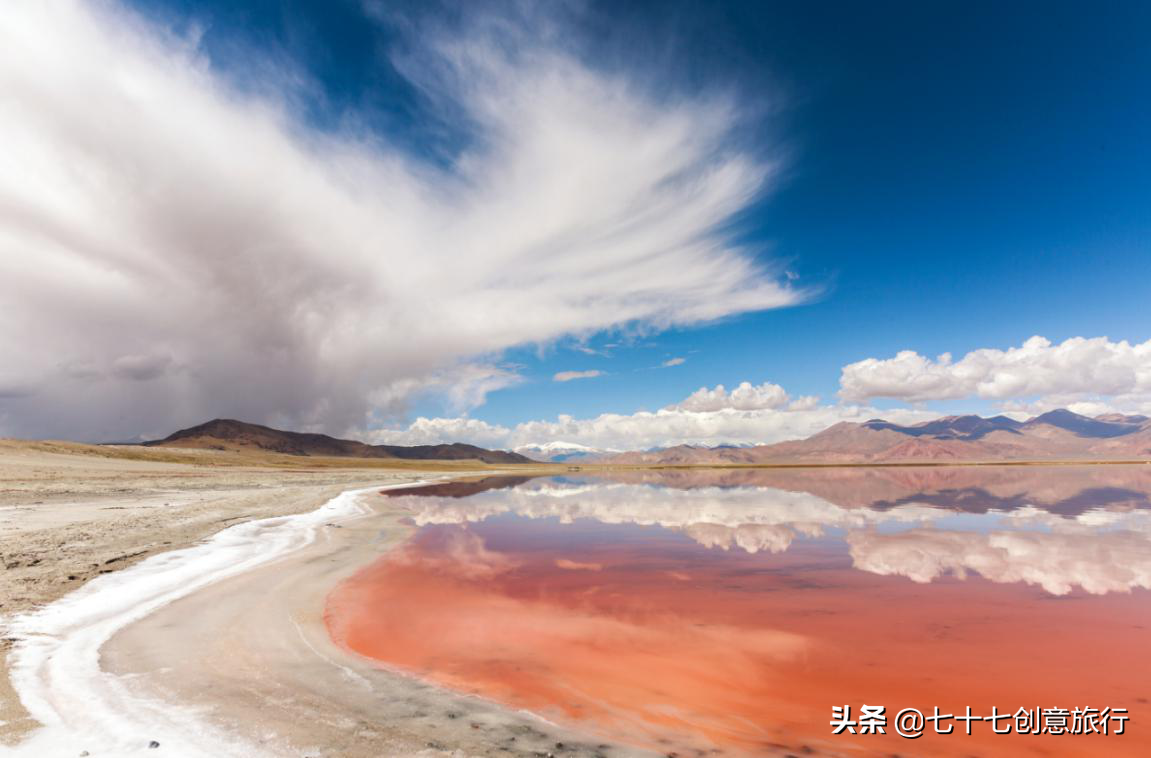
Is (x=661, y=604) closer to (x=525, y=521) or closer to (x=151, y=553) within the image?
(x=151, y=553)

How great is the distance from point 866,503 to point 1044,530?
16294 mm

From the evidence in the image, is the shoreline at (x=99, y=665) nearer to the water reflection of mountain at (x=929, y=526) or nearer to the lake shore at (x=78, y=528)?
the lake shore at (x=78, y=528)

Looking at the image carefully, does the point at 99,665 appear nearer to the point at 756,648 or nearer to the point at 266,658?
the point at 266,658

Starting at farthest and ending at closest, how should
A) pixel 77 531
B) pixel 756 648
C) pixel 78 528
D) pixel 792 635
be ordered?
pixel 78 528
pixel 77 531
pixel 792 635
pixel 756 648

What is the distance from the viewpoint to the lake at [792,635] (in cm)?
767

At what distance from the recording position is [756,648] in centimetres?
1085

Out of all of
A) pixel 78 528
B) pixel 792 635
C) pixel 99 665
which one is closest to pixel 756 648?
pixel 792 635

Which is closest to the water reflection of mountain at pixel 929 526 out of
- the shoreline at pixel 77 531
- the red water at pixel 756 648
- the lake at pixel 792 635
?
the lake at pixel 792 635

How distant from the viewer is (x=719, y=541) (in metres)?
23.8

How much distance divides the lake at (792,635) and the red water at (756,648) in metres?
0.05

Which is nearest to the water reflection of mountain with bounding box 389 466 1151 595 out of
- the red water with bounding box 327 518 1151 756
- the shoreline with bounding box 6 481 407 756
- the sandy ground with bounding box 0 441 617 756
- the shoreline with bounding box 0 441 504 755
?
the red water with bounding box 327 518 1151 756

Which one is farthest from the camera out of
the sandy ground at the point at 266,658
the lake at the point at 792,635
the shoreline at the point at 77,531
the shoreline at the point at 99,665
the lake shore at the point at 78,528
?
the lake shore at the point at 78,528

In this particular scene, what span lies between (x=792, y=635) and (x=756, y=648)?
1288 mm

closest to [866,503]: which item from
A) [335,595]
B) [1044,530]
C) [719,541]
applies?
[1044,530]
